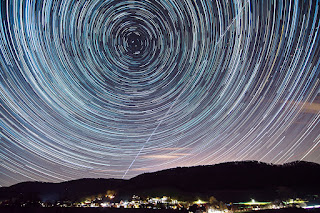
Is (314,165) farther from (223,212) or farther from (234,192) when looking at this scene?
(223,212)

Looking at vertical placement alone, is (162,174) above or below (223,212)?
above

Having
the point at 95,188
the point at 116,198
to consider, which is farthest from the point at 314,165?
the point at 95,188

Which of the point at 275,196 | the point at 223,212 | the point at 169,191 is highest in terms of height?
the point at 169,191

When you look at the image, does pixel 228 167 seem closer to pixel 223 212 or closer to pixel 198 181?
pixel 198 181

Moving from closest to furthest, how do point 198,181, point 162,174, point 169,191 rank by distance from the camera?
point 169,191 → point 198,181 → point 162,174

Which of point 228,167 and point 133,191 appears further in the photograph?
point 228,167


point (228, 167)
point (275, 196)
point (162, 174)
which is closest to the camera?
point (275, 196)
